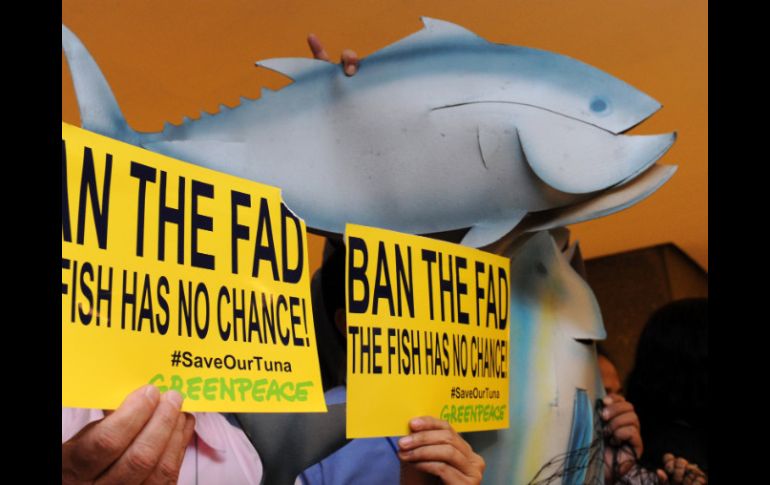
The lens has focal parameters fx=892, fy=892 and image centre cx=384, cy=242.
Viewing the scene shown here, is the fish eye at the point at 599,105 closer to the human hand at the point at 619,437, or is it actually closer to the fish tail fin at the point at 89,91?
the human hand at the point at 619,437

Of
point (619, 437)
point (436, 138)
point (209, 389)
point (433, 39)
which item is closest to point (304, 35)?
point (433, 39)

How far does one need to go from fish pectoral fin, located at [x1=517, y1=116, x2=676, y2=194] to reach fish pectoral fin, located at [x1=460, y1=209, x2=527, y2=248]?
0.08m

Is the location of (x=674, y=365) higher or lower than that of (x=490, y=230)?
lower

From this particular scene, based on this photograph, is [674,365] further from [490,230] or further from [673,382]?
[490,230]

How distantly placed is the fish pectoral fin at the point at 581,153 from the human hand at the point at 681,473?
0.66 m

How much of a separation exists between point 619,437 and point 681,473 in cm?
21

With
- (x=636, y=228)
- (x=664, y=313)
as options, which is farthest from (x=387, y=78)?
(x=636, y=228)

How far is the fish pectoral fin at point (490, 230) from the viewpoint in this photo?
146 centimetres

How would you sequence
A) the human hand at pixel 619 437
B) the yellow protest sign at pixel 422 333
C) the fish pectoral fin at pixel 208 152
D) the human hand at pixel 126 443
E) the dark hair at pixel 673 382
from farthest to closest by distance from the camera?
the dark hair at pixel 673 382, the human hand at pixel 619 437, the fish pectoral fin at pixel 208 152, the yellow protest sign at pixel 422 333, the human hand at pixel 126 443

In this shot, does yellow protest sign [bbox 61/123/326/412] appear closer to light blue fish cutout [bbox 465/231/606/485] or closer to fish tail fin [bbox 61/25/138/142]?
fish tail fin [bbox 61/25/138/142]

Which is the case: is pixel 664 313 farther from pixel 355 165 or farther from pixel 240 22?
pixel 240 22

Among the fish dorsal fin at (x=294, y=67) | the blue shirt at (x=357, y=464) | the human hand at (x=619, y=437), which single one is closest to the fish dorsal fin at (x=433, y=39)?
the fish dorsal fin at (x=294, y=67)

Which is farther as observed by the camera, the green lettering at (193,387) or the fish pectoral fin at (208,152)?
the fish pectoral fin at (208,152)

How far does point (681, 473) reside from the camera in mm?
1819
